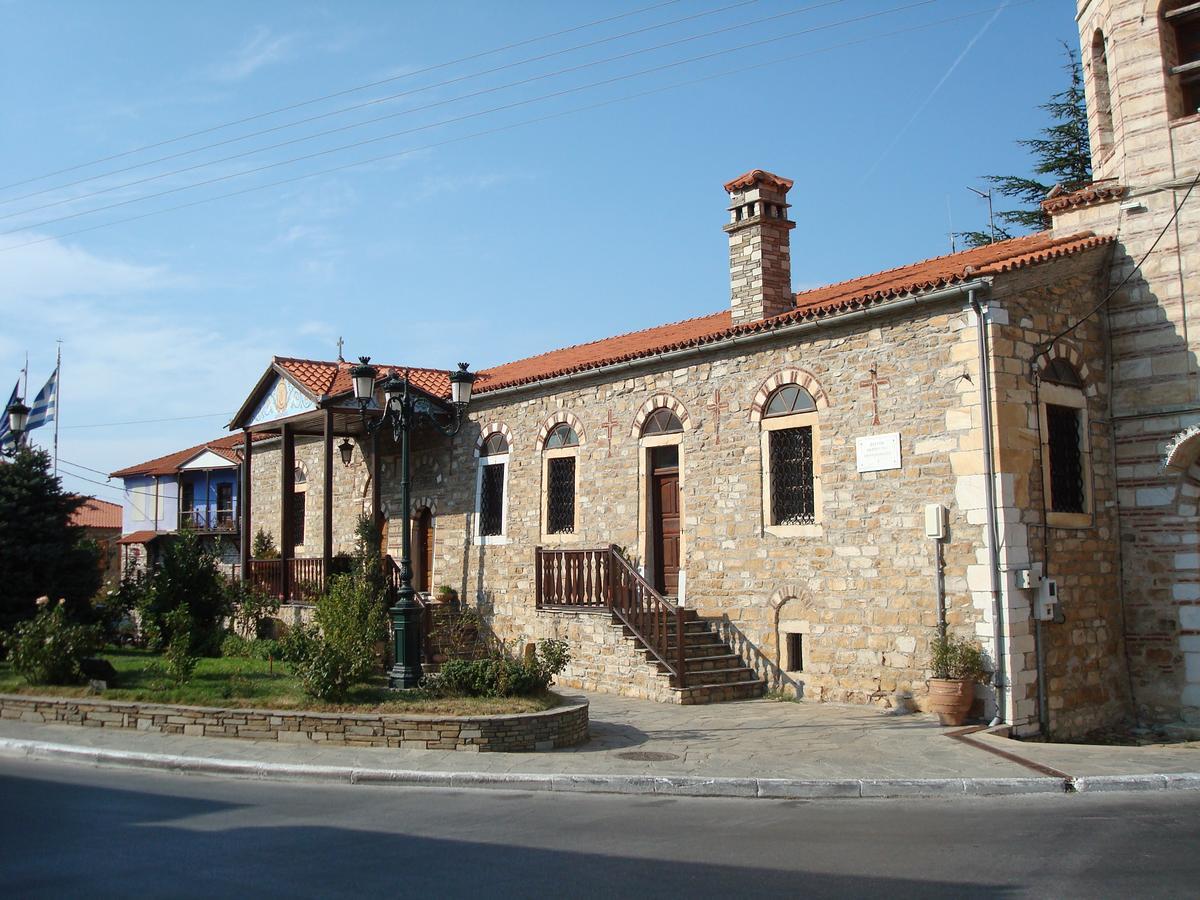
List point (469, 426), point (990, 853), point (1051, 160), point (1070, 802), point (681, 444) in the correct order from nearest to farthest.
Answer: point (990, 853)
point (1070, 802)
point (681, 444)
point (469, 426)
point (1051, 160)

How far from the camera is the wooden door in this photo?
15125mm

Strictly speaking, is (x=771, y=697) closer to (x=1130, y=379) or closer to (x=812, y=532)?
(x=812, y=532)

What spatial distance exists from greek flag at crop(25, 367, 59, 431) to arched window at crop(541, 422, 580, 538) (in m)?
16.3

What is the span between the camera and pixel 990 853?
20.4 ft

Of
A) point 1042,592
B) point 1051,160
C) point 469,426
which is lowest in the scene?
point 1042,592

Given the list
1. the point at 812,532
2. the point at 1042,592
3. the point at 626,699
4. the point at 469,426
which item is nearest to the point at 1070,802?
the point at 1042,592

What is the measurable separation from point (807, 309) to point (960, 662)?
16.3ft

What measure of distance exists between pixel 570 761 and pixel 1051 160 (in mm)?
23674

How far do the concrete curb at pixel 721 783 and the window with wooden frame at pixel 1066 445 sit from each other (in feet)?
13.3

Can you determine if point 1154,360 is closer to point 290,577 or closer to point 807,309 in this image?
point 807,309

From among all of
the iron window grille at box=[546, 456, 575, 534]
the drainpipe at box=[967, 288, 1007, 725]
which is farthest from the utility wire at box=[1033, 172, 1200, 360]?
the iron window grille at box=[546, 456, 575, 534]

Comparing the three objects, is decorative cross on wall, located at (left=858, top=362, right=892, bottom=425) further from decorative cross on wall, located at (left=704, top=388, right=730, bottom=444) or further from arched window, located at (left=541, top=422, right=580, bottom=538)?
arched window, located at (left=541, top=422, right=580, bottom=538)

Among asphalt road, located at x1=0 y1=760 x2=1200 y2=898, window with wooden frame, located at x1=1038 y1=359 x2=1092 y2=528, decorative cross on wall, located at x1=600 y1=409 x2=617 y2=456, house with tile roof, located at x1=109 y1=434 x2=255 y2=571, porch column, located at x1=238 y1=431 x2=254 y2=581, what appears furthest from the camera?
house with tile roof, located at x1=109 y1=434 x2=255 y2=571

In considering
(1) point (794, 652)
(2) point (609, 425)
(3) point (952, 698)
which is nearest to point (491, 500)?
(2) point (609, 425)
